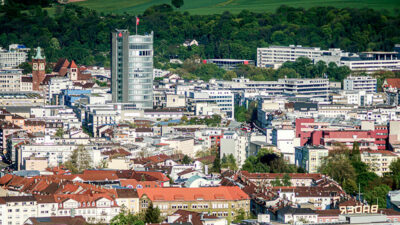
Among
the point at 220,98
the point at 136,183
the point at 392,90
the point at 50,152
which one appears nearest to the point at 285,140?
the point at 50,152

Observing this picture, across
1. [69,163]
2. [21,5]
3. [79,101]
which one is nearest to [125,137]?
[69,163]

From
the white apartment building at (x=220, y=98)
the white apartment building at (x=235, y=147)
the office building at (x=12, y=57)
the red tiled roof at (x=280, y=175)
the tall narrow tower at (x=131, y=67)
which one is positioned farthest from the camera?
the office building at (x=12, y=57)

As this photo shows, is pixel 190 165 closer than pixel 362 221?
No

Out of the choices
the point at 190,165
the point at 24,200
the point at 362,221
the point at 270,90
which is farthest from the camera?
the point at 270,90

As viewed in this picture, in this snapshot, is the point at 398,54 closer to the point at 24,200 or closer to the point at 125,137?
the point at 125,137

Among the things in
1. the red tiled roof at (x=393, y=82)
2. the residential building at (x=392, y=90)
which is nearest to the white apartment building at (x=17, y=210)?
the residential building at (x=392, y=90)

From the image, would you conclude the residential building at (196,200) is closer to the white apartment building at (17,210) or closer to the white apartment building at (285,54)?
the white apartment building at (17,210)

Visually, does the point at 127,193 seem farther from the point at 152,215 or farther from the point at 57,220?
the point at 57,220
